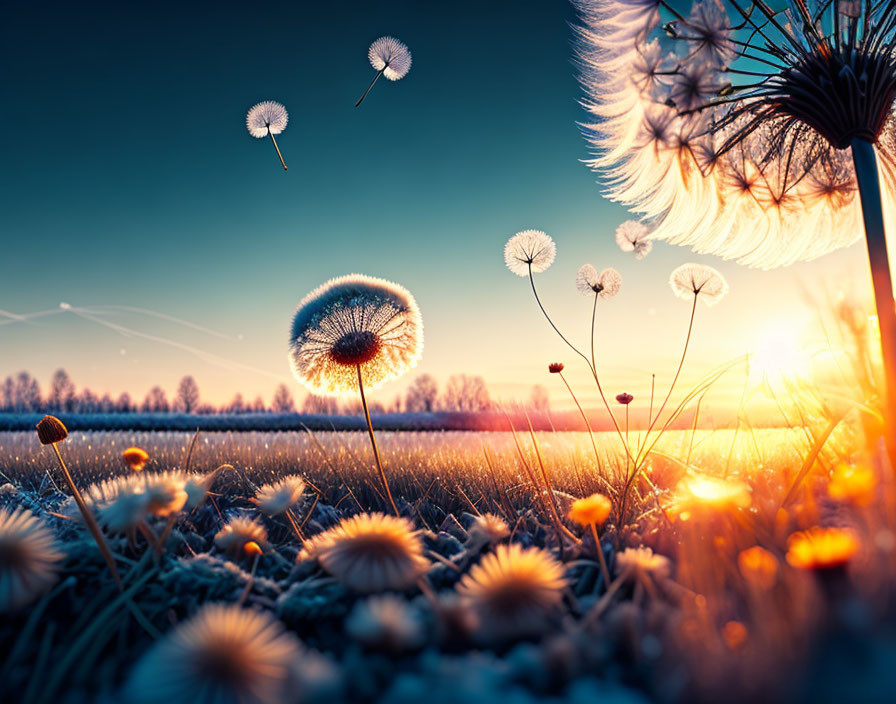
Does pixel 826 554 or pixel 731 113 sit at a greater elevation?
pixel 731 113

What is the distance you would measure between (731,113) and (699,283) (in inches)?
50.7

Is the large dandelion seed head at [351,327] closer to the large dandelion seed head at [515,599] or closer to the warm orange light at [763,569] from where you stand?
the large dandelion seed head at [515,599]

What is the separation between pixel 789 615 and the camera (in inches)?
41.3

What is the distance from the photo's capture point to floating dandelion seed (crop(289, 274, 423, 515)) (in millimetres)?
3203

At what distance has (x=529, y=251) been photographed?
3.69 m

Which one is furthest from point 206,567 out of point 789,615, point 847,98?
point 847,98

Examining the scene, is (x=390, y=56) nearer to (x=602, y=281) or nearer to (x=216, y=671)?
(x=602, y=281)

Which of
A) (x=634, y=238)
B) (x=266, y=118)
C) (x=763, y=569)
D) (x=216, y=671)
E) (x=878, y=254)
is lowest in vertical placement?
(x=216, y=671)

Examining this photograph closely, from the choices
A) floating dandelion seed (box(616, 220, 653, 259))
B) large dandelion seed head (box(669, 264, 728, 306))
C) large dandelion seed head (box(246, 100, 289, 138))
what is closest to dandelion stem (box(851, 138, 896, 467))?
large dandelion seed head (box(669, 264, 728, 306))

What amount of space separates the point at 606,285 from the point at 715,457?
1962 mm

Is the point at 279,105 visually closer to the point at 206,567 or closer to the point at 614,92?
the point at 614,92

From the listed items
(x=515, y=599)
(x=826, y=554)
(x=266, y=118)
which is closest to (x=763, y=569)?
(x=826, y=554)

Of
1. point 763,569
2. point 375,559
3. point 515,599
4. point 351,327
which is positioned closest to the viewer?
point 763,569

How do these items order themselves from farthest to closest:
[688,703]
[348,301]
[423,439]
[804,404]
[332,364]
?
[423,439], [332,364], [348,301], [804,404], [688,703]
